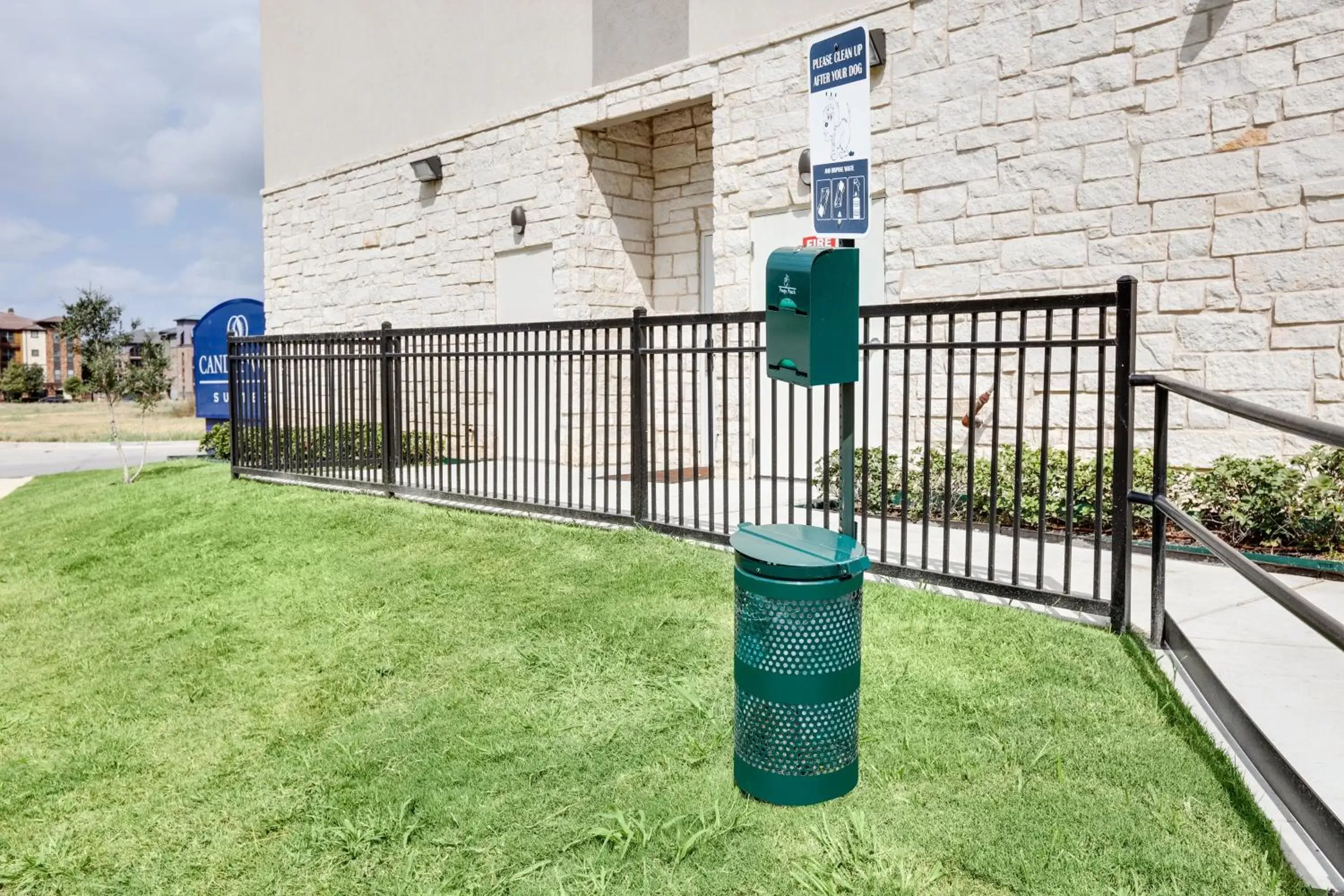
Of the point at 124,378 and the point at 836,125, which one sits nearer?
the point at 836,125

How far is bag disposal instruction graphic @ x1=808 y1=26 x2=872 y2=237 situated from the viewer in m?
3.64

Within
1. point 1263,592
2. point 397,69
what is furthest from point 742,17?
point 1263,592

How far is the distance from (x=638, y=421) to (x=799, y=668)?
391 cm

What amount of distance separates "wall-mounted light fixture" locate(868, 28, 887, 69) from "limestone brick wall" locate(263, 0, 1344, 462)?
87 millimetres

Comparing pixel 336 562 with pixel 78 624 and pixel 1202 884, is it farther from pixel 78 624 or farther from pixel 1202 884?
pixel 1202 884

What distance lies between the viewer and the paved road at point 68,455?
1770 centimetres

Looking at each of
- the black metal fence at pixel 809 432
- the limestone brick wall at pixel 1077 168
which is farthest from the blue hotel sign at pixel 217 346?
the limestone brick wall at pixel 1077 168

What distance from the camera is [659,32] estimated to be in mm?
10328

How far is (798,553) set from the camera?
9.61ft

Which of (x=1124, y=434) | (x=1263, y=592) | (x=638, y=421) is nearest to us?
(x=1263, y=592)

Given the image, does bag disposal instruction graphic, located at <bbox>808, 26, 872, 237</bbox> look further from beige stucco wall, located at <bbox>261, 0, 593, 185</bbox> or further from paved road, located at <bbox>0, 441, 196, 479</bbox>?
paved road, located at <bbox>0, 441, 196, 479</bbox>

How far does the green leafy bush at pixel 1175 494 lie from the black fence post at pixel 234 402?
21.3 ft

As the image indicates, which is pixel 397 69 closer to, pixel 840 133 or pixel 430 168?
pixel 430 168

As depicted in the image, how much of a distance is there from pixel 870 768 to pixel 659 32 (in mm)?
8963
